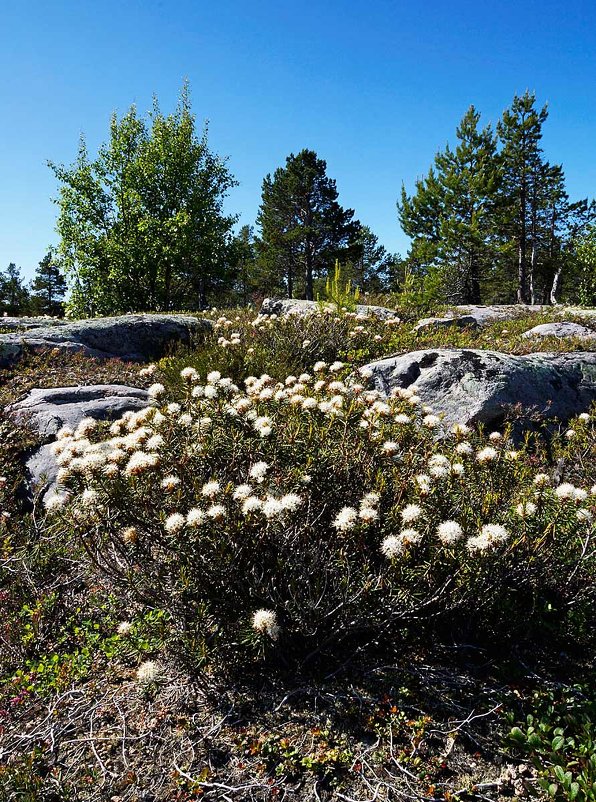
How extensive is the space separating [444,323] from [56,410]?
817 cm

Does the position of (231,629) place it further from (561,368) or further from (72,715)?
(561,368)

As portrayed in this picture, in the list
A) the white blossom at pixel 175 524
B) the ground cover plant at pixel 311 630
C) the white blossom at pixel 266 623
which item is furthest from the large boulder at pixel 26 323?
the white blossom at pixel 266 623

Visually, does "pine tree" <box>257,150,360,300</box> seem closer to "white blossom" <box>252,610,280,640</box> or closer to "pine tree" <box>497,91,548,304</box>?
"pine tree" <box>497,91,548,304</box>

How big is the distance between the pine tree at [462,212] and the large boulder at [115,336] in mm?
18125

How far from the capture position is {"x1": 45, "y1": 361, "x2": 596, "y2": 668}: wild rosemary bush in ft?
6.76

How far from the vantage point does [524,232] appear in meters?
26.1

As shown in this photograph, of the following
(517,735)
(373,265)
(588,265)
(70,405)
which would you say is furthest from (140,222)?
(373,265)

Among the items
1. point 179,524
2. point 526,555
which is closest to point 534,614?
point 526,555

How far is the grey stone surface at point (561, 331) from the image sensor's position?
799cm

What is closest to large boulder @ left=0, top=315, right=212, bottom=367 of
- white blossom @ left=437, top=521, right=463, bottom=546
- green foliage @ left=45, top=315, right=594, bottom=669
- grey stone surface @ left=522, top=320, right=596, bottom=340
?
green foliage @ left=45, top=315, right=594, bottom=669

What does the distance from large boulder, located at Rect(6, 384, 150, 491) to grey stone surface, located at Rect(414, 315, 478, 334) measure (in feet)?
16.7

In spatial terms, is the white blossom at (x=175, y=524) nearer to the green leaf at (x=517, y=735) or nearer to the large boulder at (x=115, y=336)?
the green leaf at (x=517, y=735)

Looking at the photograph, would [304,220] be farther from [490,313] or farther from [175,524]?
[175,524]

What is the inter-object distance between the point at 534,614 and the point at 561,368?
4163mm
